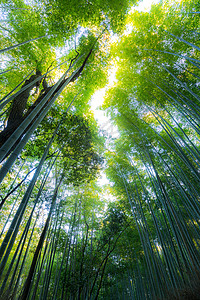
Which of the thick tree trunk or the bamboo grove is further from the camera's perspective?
the bamboo grove

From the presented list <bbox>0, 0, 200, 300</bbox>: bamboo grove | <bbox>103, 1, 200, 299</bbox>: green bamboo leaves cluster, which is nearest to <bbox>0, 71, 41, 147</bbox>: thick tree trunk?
<bbox>0, 0, 200, 300</bbox>: bamboo grove

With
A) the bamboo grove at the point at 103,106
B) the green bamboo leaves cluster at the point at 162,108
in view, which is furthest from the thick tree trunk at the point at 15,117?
the green bamboo leaves cluster at the point at 162,108

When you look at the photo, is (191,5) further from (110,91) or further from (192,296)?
(192,296)

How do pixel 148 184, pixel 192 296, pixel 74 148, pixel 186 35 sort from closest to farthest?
pixel 192 296 < pixel 186 35 < pixel 74 148 < pixel 148 184

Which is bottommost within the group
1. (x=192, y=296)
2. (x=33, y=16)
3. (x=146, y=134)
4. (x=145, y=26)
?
(x=192, y=296)

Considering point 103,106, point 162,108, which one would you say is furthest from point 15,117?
point 162,108

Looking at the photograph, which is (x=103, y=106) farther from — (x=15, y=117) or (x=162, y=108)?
(x=15, y=117)

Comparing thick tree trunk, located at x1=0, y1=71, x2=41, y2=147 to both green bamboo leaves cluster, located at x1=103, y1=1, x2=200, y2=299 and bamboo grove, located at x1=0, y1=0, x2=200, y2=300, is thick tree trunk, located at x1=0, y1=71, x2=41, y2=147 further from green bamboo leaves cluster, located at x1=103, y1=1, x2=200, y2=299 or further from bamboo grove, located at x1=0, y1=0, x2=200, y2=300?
green bamboo leaves cluster, located at x1=103, y1=1, x2=200, y2=299

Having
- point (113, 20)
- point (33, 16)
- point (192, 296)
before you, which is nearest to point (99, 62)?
point (113, 20)

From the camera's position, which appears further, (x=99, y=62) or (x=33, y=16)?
(x=99, y=62)

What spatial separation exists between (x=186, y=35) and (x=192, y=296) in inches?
204

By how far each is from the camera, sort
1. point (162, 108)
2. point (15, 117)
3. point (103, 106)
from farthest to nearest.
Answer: point (103, 106) → point (162, 108) → point (15, 117)

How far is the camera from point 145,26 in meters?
3.92

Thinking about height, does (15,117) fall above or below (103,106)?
below
